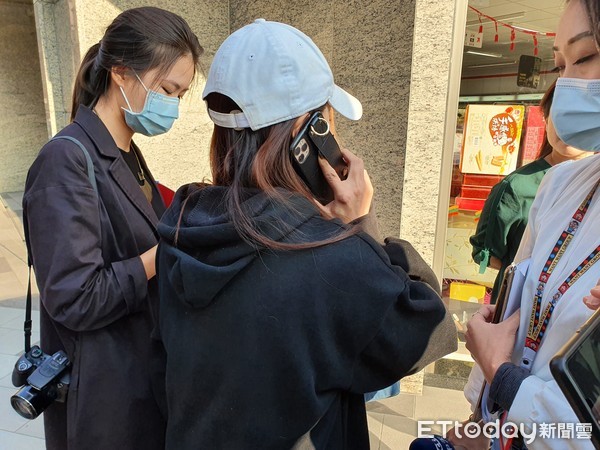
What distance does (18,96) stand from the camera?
8.48 meters

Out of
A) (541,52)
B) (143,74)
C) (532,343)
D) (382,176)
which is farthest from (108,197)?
(541,52)

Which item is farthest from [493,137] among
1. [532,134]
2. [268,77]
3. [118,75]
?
[268,77]

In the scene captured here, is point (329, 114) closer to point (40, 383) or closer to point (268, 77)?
point (268, 77)

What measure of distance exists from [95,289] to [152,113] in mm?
748

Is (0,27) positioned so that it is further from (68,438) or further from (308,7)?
(68,438)

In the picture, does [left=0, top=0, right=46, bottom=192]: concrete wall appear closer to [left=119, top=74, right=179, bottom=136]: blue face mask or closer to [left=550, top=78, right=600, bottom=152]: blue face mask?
[left=119, top=74, right=179, bottom=136]: blue face mask

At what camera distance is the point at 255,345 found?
920mm

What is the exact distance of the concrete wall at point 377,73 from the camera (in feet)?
9.89

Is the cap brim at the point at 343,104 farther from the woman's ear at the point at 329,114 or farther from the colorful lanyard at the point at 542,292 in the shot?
the colorful lanyard at the point at 542,292

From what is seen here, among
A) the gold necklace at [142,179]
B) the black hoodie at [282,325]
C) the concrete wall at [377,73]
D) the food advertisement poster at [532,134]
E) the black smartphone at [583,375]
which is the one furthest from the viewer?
the food advertisement poster at [532,134]

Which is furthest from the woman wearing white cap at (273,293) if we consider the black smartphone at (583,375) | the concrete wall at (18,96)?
the concrete wall at (18,96)

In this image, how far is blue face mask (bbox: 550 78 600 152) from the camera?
107cm

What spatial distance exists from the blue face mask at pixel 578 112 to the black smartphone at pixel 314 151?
0.58m

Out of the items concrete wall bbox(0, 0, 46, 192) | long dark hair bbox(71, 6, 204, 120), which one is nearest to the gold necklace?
long dark hair bbox(71, 6, 204, 120)
